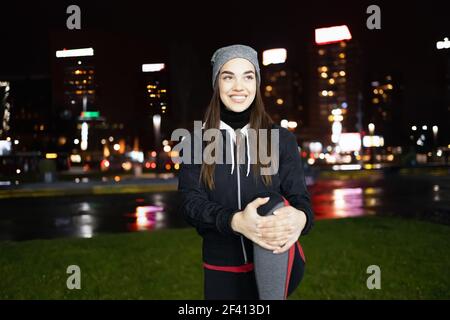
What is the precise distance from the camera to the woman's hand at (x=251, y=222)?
89.0 inches

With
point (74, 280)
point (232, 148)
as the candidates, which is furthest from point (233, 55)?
point (74, 280)

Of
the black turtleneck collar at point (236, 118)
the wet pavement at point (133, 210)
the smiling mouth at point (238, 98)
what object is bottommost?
the wet pavement at point (133, 210)

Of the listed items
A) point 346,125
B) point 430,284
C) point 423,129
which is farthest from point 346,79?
point 430,284

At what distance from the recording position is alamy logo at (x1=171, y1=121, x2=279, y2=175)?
2670 millimetres

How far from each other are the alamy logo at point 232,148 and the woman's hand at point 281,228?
403mm

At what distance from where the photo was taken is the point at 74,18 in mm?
7336

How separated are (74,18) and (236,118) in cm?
545

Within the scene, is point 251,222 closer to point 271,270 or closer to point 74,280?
point 271,270

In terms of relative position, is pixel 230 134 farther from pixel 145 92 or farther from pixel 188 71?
pixel 188 71

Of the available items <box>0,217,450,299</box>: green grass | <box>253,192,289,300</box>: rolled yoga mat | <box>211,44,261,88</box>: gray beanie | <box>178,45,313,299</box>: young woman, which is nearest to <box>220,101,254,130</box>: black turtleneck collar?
<box>178,45,313,299</box>: young woman

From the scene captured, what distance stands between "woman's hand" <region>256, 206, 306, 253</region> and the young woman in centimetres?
5

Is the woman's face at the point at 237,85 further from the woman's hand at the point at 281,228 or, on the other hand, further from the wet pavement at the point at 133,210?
the wet pavement at the point at 133,210

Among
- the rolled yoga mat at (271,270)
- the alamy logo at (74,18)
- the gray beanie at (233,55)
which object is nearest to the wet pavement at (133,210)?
the alamy logo at (74,18)

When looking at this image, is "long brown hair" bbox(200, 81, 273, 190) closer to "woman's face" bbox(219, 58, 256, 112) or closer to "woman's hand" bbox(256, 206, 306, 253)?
"woman's face" bbox(219, 58, 256, 112)
